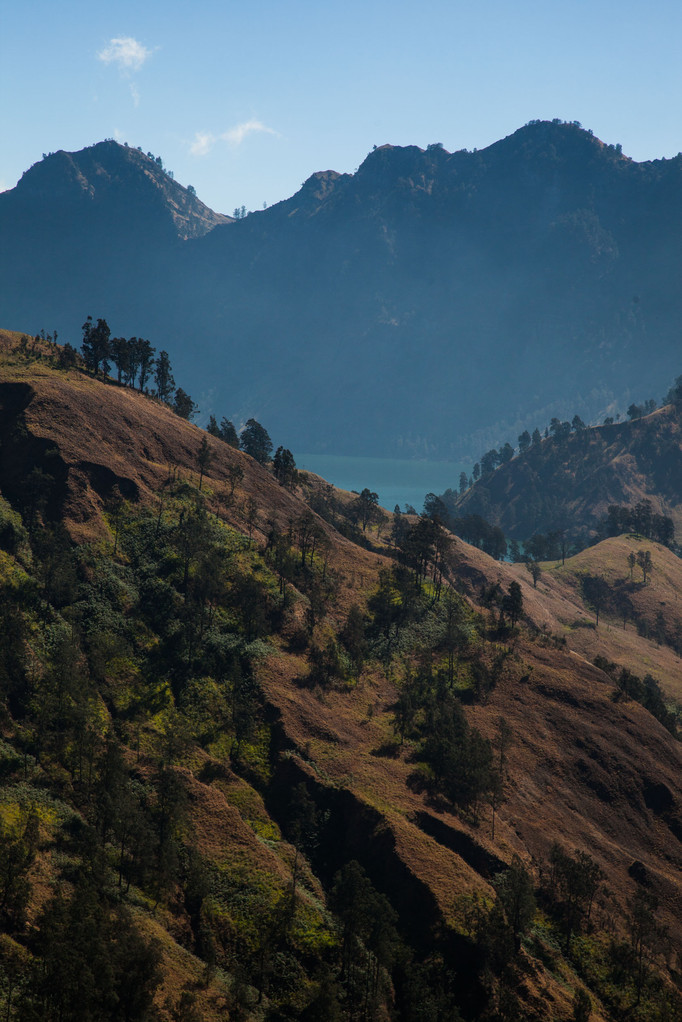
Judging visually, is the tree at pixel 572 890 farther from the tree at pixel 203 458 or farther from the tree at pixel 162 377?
the tree at pixel 162 377

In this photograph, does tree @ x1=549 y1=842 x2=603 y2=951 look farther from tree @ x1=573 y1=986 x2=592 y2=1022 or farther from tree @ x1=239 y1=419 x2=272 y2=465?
tree @ x1=239 y1=419 x2=272 y2=465

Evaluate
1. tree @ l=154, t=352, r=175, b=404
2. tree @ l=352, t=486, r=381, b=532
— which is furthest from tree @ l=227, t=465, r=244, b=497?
tree @ l=352, t=486, r=381, b=532

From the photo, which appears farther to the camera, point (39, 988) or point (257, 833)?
point (257, 833)

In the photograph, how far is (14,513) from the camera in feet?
282

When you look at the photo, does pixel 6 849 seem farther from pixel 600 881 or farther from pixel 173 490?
pixel 173 490

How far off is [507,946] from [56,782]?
131 feet

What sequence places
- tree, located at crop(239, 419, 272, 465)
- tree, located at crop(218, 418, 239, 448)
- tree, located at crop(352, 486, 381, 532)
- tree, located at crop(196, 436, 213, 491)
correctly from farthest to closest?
tree, located at crop(352, 486, 381, 532)
tree, located at crop(239, 419, 272, 465)
tree, located at crop(218, 418, 239, 448)
tree, located at crop(196, 436, 213, 491)

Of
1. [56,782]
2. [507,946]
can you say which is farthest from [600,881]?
[56,782]

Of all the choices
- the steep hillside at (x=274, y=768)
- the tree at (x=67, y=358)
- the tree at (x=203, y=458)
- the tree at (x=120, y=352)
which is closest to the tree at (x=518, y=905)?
the steep hillside at (x=274, y=768)

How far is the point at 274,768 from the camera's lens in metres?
71.4

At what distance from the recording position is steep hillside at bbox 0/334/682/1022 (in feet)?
168

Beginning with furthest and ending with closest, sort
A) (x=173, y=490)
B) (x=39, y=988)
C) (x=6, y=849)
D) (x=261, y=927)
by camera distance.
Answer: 1. (x=173, y=490)
2. (x=261, y=927)
3. (x=6, y=849)
4. (x=39, y=988)

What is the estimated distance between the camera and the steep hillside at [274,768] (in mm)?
51094

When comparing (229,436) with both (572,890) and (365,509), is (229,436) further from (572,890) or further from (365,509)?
(572,890)
